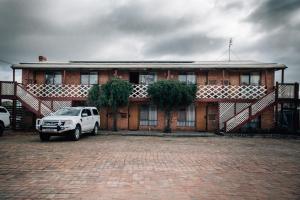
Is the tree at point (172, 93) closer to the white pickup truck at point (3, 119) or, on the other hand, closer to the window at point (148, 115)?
the window at point (148, 115)

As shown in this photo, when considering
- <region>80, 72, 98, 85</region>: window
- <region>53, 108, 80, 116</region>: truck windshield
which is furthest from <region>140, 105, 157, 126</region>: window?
<region>53, 108, 80, 116</region>: truck windshield

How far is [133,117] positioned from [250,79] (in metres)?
10.7

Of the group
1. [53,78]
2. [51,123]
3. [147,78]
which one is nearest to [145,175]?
[51,123]

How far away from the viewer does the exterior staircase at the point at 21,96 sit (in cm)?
1936

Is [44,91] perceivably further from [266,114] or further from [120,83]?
[266,114]

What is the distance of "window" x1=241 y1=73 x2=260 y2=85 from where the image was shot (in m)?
21.7

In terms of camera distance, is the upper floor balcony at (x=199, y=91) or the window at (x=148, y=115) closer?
the upper floor balcony at (x=199, y=91)

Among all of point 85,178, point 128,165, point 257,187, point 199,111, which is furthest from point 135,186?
point 199,111

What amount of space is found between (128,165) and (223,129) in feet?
43.2

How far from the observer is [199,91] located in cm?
2070

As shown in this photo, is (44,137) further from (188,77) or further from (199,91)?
(188,77)

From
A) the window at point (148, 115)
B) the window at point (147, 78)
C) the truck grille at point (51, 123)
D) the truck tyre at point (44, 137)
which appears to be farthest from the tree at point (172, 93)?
the truck tyre at point (44, 137)

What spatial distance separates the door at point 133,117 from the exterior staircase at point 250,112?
765cm

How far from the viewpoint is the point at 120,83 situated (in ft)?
63.2
